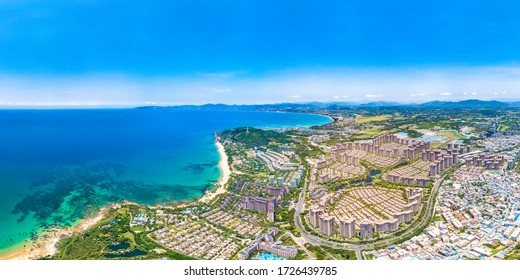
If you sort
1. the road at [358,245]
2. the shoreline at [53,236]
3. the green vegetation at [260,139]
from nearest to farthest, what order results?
the shoreline at [53,236]
the road at [358,245]
the green vegetation at [260,139]

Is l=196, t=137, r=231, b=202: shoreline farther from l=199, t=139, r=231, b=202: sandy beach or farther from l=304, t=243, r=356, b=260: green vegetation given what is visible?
l=304, t=243, r=356, b=260: green vegetation

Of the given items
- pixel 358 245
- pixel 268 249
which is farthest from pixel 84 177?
pixel 358 245

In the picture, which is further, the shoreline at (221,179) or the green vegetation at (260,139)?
the green vegetation at (260,139)

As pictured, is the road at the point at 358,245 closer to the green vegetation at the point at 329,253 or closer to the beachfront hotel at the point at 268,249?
the green vegetation at the point at 329,253

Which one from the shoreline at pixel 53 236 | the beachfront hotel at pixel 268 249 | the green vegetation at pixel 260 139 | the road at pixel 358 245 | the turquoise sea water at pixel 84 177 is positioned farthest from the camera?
the green vegetation at pixel 260 139

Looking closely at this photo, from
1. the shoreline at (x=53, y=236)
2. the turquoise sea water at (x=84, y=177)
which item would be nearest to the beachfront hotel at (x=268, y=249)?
the shoreline at (x=53, y=236)

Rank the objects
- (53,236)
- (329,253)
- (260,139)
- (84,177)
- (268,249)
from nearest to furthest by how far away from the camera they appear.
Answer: (268,249) < (329,253) < (53,236) < (84,177) < (260,139)

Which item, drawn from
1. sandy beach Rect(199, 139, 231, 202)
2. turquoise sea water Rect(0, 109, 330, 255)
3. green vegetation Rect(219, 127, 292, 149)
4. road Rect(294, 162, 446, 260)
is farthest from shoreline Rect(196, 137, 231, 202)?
road Rect(294, 162, 446, 260)

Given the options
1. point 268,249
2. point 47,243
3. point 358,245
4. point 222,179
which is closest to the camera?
point 268,249

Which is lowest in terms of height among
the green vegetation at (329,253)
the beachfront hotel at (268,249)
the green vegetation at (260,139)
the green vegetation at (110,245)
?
the green vegetation at (329,253)

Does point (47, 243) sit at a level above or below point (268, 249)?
below

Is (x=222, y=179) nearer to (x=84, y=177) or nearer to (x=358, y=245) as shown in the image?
(x=84, y=177)
